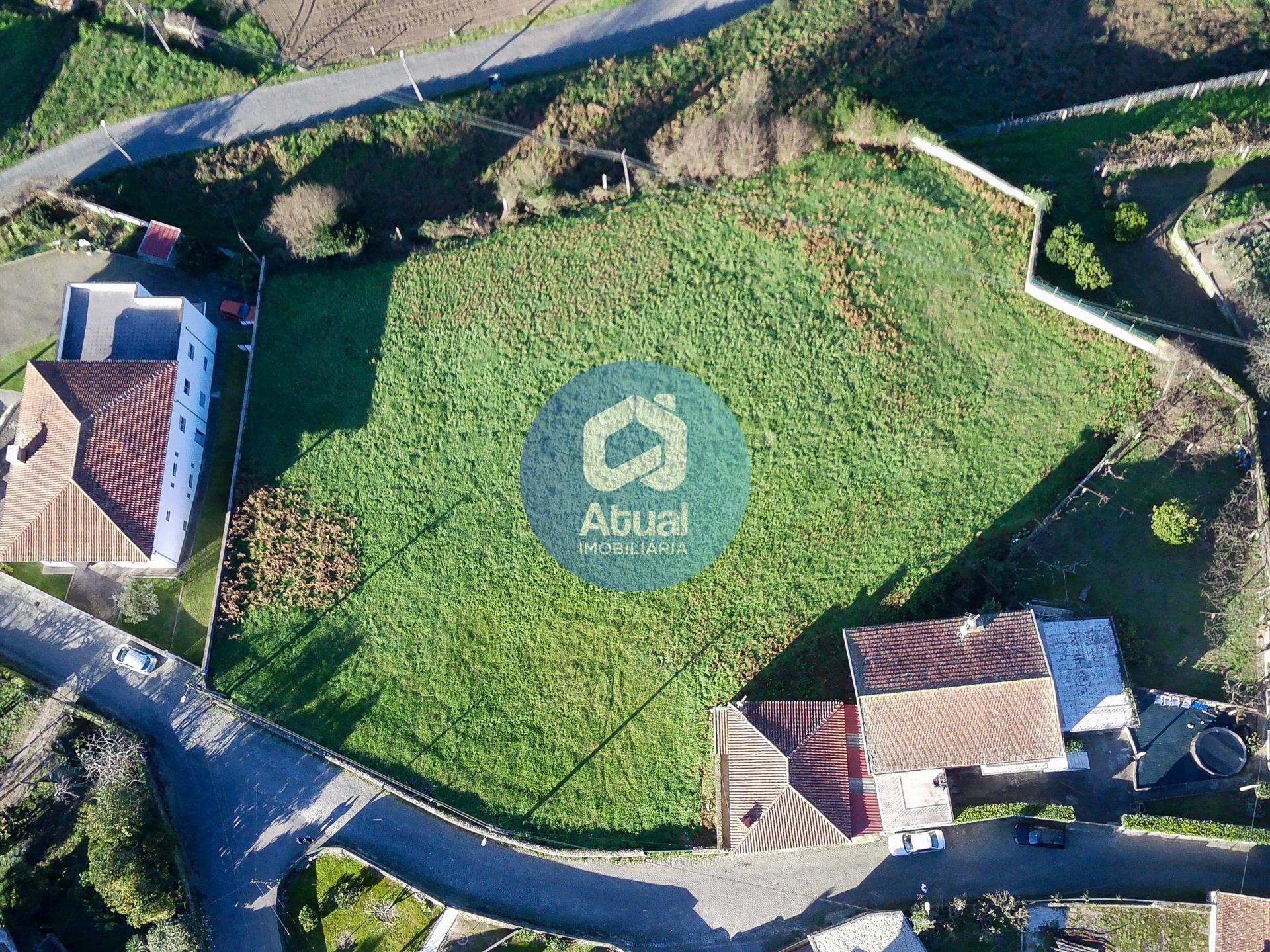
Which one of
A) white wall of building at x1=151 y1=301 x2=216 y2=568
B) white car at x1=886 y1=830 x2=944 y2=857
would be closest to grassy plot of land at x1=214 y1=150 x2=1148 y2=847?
white wall of building at x1=151 y1=301 x2=216 y2=568

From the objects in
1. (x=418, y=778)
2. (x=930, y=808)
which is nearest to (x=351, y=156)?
(x=418, y=778)

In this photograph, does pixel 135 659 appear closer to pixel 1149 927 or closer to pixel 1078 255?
pixel 1149 927

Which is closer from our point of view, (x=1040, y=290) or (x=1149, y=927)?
(x=1149, y=927)

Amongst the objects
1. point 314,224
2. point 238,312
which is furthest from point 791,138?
point 238,312

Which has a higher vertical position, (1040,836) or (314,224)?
(314,224)

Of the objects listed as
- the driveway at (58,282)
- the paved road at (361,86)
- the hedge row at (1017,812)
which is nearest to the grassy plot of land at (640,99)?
the paved road at (361,86)

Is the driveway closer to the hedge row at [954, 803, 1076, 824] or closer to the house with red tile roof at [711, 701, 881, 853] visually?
the house with red tile roof at [711, 701, 881, 853]

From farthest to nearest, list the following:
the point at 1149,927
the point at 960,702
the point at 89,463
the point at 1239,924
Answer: the point at 89,463
the point at 1149,927
the point at 960,702
the point at 1239,924
